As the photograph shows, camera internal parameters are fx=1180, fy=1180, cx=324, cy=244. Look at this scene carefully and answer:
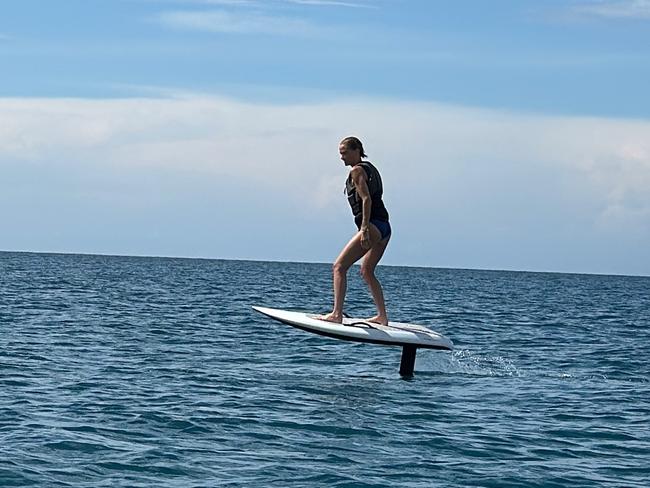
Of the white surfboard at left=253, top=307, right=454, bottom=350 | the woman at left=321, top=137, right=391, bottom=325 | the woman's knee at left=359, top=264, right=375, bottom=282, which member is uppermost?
the woman at left=321, top=137, right=391, bottom=325

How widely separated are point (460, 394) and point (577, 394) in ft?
6.52

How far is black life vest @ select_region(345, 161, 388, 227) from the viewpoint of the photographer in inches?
618

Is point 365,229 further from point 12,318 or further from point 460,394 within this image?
point 12,318

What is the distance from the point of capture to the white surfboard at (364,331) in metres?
16.2

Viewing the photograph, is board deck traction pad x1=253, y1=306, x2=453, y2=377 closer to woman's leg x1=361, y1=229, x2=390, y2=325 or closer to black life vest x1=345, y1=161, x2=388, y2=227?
Result: woman's leg x1=361, y1=229, x2=390, y2=325

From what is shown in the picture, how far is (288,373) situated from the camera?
19.9 m

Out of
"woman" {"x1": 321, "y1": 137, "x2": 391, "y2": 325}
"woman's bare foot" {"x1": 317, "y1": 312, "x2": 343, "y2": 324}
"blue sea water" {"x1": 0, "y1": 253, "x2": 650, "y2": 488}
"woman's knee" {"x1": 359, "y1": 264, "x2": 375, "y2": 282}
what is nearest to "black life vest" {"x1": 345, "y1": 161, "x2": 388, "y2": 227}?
"woman" {"x1": 321, "y1": 137, "x2": 391, "y2": 325}

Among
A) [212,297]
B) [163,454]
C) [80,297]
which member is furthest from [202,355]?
[212,297]

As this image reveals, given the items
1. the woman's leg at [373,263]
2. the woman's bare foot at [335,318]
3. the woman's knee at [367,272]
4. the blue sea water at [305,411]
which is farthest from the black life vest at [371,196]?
the blue sea water at [305,411]

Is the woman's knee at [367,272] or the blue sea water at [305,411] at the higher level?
the woman's knee at [367,272]

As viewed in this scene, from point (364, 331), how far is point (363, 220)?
1570mm

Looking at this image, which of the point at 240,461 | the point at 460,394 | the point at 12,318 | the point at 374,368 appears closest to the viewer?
the point at 240,461

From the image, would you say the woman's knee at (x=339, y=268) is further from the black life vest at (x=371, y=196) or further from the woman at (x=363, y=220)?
the black life vest at (x=371, y=196)

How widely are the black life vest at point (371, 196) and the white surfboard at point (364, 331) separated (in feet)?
4.77
